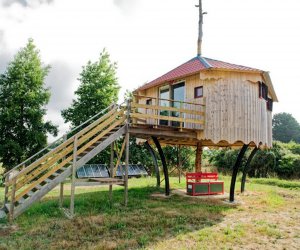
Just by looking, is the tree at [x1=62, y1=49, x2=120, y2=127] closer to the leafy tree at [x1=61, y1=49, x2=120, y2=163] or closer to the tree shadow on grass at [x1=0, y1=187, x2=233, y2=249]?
the leafy tree at [x1=61, y1=49, x2=120, y2=163]

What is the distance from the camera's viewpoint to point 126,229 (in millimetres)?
9453

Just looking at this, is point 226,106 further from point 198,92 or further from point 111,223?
point 111,223

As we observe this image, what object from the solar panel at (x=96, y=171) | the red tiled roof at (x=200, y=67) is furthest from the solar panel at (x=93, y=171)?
the red tiled roof at (x=200, y=67)

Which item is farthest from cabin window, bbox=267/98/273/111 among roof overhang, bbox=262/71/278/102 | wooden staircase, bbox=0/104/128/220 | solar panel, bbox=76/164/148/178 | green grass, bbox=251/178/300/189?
solar panel, bbox=76/164/148/178

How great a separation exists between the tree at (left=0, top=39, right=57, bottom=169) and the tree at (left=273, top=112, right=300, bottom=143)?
59.4 metres

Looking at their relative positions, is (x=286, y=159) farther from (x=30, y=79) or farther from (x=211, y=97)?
(x=30, y=79)

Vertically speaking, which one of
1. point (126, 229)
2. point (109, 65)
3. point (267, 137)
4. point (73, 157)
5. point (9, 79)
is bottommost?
point (126, 229)

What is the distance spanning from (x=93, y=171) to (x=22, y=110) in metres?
8.22

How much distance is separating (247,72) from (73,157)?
950 centimetres

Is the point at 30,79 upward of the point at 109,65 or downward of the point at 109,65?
downward

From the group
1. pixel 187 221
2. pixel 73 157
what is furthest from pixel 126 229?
pixel 73 157

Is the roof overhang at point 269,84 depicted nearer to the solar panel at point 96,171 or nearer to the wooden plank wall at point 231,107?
the wooden plank wall at point 231,107

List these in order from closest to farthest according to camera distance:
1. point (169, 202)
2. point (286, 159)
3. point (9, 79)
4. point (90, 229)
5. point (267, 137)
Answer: point (90, 229) < point (169, 202) < point (267, 137) < point (9, 79) < point (286, 159)

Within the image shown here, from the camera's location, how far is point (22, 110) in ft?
83.0
